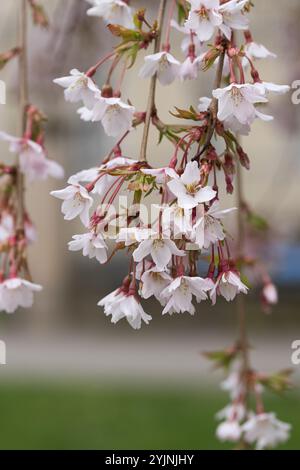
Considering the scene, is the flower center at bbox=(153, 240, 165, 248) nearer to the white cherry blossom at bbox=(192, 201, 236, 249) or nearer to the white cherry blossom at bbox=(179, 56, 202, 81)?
the white cherry blossom at bbox=(192, 201, 236, 249)

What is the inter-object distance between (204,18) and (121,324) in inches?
341

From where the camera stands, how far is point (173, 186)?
3.43ft

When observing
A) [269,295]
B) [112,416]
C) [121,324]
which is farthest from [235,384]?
[121,324]

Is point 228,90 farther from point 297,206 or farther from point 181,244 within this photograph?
point 297,206

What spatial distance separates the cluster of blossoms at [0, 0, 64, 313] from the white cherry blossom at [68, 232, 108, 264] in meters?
0.42

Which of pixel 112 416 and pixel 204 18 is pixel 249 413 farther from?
pixel 112 416

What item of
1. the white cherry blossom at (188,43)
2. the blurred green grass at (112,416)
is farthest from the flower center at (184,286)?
the blurred green grass at (112,416)

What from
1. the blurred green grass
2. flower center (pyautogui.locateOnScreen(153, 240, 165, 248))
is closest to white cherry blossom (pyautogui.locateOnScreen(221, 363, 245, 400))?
flower center (pyautogui.locateOnScreen(153, 240, 165, 248))

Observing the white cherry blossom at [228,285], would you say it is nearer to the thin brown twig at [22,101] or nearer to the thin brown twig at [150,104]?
the thin brown twig at [150,104]

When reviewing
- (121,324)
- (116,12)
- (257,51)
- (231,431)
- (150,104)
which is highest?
(121,324)

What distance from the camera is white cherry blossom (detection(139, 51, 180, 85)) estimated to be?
1.30 meters

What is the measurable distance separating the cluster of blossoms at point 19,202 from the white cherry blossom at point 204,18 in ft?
1.92

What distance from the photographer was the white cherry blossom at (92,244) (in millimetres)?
1135

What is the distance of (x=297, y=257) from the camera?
8.36 meters
